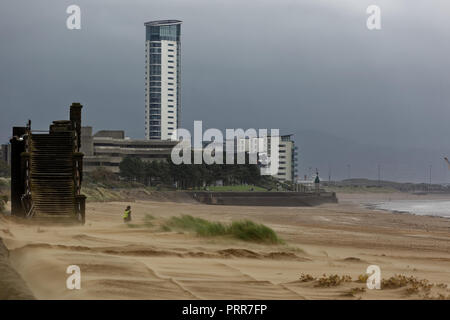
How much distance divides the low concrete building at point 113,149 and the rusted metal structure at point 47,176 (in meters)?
111

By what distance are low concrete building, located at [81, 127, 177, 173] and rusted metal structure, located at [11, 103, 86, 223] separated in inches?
4355

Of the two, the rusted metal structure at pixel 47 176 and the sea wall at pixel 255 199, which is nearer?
the rusted metal structure at pixel 47 176

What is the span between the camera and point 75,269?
1258 cm

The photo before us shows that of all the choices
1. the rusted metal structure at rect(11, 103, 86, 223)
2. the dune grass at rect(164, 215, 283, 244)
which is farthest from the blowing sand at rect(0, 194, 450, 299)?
the rusted metal structure at rect(11, 103, 86, 223)

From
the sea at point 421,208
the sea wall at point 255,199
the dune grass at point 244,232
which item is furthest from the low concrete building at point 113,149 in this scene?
the dune grass at point 244,232

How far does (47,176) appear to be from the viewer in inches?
1109

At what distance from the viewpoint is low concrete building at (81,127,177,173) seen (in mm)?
140525

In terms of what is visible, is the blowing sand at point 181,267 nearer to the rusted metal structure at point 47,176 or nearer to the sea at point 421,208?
the rusted metal structure at point 47,176

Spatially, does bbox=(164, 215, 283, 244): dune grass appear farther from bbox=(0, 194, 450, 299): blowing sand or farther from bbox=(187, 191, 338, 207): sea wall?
bbox=(187, 191, 338, 207): sea wall

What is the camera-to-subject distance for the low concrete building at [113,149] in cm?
14052

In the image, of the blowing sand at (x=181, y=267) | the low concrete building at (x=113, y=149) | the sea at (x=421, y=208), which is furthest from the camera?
the low concrete building at (x=113, y=149)

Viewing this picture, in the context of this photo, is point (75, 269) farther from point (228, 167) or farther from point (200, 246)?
point (228, 167)

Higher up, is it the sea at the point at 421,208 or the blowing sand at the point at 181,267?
the blowing sand at the point at 181,267
